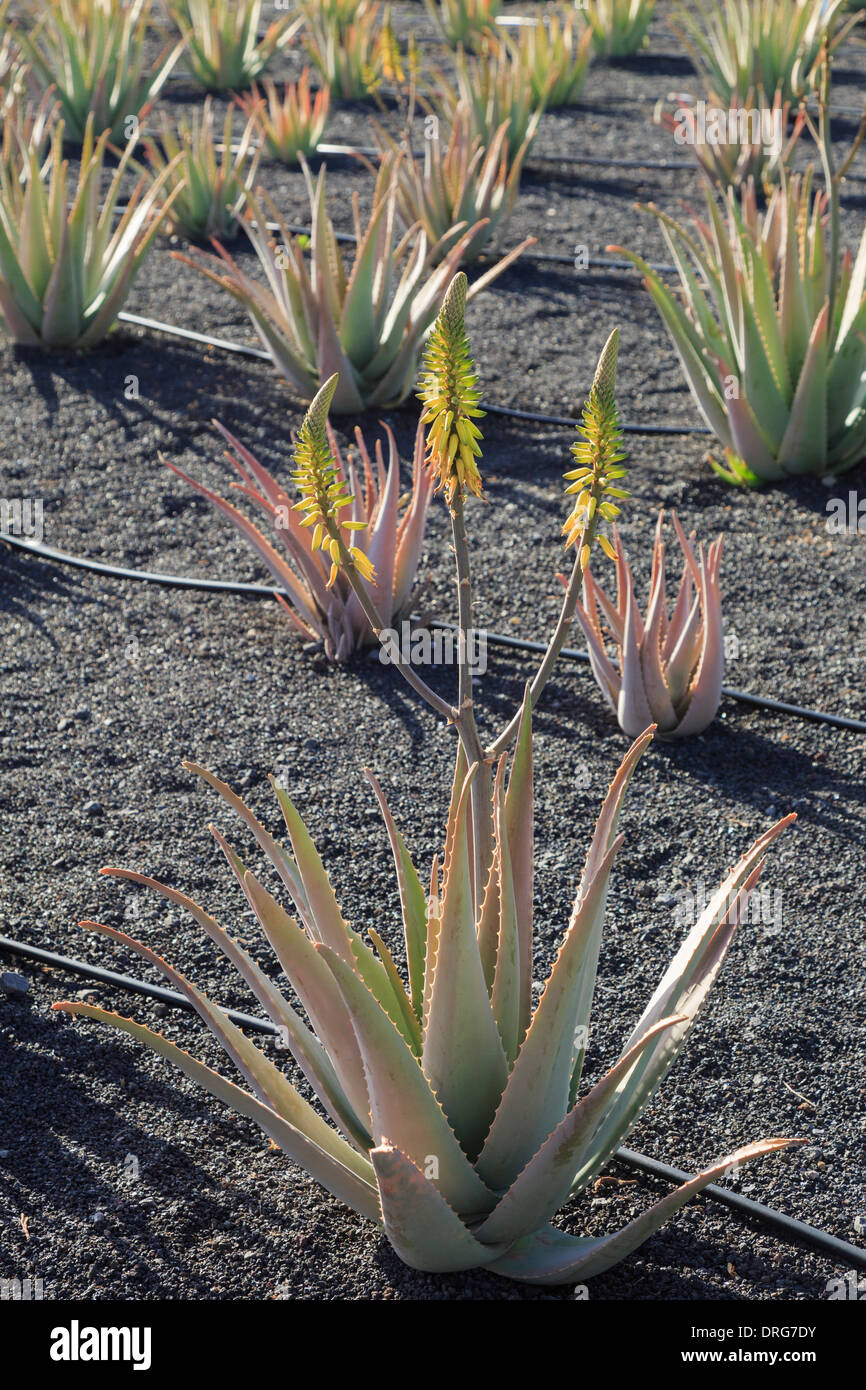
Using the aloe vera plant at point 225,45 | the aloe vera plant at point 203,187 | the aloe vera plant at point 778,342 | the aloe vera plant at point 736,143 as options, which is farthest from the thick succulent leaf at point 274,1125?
the aloe vera plant at point 225,45

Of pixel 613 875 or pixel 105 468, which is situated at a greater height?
pixel 105 468

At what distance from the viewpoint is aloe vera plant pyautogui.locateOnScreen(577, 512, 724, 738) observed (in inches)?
105

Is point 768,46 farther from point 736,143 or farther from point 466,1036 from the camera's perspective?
point 466,1036

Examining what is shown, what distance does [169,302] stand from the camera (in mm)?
5242

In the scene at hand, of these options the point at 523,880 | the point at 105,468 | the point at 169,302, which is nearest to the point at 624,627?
the point at 523,880

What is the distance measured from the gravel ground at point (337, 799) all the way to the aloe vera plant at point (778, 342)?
0.48 feet

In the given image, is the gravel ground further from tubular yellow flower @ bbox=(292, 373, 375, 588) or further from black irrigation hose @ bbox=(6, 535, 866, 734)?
tubular yellow flower @ bbox=(292, 373, 375, 588)

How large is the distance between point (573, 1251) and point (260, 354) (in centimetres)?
374

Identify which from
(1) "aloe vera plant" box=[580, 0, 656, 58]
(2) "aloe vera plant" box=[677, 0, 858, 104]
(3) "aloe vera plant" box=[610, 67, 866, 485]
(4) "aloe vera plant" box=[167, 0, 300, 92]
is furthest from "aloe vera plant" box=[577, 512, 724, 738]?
(1) "aloe vera plant" box=[580, 0, 656, 58]

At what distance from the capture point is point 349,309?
13.5 feet

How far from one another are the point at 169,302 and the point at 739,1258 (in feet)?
14.7

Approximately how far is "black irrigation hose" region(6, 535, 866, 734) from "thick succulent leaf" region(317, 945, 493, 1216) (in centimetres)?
164
